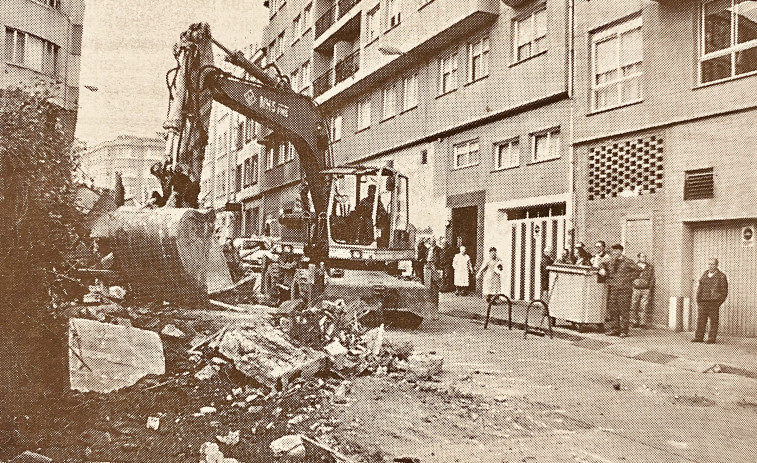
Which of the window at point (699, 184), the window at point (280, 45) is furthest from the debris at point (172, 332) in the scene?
the window at point (280, 45)

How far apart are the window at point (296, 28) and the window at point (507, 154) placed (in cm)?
624

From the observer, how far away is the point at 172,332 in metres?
6.38

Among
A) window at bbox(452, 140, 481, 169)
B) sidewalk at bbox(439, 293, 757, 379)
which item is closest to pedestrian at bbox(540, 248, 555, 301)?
sidewalk at bbox(439, 293, 757, 379)

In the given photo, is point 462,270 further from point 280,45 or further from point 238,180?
point 280,45

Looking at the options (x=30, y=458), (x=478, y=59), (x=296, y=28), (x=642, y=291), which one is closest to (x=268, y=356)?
(x=30, y=458)

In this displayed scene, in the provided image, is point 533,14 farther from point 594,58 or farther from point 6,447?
point 6,447

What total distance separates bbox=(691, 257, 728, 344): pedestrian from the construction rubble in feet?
8.74

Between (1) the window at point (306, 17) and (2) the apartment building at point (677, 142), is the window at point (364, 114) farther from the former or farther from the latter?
(2) the apartment building at point (677, 142)

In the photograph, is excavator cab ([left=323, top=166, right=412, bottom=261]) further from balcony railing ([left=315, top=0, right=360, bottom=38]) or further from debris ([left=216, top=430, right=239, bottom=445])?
balcony railing ([left=315, top=0, right=360, bottom=38])

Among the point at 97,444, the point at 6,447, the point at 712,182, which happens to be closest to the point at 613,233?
the point at 712,182

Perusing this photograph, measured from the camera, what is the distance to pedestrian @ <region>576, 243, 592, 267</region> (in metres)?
9.09

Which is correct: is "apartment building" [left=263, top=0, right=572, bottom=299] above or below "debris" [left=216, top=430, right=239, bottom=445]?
above

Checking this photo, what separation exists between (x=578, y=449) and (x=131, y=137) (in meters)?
4.86

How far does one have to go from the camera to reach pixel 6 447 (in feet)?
11.4
